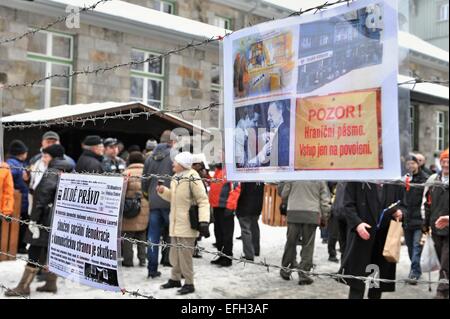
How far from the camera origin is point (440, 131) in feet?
82.1

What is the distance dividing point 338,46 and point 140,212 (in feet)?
17.8

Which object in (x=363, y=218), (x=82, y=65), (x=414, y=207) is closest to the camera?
(x=363, y=218)

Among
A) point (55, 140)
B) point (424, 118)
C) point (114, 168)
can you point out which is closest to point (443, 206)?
point (114, 168)

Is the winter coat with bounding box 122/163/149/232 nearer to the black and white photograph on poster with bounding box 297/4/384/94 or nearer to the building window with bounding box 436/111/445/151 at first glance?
the black and white photograph on poster with bounding box 297/4/384/94

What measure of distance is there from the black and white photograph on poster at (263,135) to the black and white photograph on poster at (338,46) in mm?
132

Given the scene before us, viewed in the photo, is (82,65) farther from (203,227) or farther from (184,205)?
(203,227)

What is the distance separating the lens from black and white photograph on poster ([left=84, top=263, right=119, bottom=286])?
222 cm

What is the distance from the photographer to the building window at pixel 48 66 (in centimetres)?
1140

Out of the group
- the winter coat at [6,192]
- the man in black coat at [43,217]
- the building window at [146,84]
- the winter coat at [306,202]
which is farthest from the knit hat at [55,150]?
the building window at [146,84]

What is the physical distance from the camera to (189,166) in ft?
16.3

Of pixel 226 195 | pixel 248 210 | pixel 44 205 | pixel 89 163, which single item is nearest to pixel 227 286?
pixel 248 210

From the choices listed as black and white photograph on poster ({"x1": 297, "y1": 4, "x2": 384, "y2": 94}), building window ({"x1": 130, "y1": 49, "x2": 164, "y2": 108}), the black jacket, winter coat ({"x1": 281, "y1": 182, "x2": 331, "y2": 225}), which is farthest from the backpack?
building window ({"x1": 130, "y1": 49, "x2": 164, "y2": 108})

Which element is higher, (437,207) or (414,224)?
(437,207)
